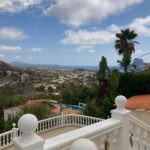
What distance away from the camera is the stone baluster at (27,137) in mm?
1636

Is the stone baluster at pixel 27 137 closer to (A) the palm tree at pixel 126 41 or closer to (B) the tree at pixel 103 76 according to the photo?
(B) the tree at pixel 103 76

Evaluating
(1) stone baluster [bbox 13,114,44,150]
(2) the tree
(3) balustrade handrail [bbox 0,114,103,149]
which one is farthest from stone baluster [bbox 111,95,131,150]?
(2) the tree

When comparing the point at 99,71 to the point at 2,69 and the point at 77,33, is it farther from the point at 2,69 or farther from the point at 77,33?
the point at 2,69

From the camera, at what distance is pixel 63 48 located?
56.3 meters

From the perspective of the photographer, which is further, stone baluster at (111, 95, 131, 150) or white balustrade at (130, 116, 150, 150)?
white balustrade at (130, 116, 150, 150)

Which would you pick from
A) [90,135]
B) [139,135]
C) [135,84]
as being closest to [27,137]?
[90,135]

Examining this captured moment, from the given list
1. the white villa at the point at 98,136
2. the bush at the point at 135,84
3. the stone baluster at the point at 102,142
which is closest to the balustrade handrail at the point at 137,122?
the white villa at the point at 98,136

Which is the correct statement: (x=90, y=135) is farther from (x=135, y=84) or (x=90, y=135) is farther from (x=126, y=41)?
(x=126, y=41)

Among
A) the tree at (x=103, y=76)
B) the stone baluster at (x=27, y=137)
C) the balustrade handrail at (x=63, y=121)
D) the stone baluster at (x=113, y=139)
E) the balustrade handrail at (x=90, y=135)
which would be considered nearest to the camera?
the stone baluster at (x=27, y=137)

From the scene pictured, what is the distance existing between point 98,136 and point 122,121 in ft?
1.32

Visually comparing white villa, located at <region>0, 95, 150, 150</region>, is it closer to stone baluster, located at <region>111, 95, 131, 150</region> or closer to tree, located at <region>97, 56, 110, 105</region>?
stone baluster, located at <region>111, 95, 131, 150</region>

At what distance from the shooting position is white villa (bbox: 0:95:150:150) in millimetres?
1643

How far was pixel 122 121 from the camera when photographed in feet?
8.53

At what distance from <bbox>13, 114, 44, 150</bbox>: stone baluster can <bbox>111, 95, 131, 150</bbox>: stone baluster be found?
1.16 meters
